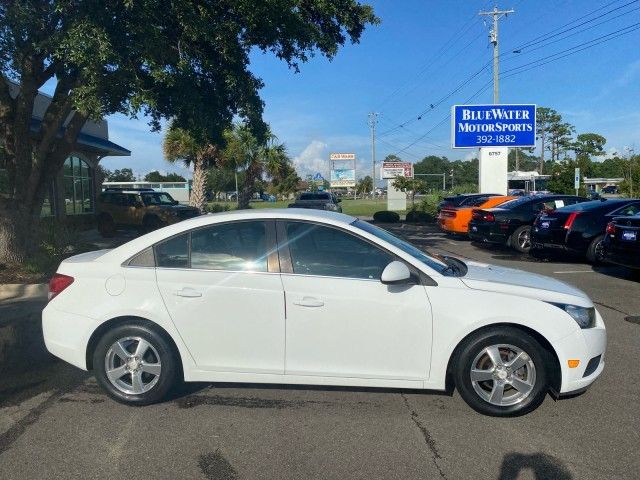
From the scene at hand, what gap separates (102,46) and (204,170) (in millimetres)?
22146

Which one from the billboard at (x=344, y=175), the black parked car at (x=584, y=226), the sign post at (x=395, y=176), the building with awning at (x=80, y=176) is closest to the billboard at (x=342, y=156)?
the billboard at (x=344, y=175)

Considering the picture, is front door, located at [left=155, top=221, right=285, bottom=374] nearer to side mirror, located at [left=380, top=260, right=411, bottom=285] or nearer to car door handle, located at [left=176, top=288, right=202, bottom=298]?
car door handle, located at [left=176, top=288, right=202, bottom=298]

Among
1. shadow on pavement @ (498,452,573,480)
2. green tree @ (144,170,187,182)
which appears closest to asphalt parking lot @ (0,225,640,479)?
shadow on pavement @ (498,452,573,480)

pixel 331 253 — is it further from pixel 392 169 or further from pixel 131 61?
pixel 392 169

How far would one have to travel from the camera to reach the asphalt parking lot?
350 cm

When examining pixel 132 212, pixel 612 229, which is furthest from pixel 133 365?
pixel 132 212

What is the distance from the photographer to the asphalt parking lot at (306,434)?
3496 millimetres

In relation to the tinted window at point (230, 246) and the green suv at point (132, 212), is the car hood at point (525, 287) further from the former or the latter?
the green suv at point (132, 212)

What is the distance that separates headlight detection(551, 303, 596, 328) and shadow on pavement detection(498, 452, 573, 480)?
108 cm

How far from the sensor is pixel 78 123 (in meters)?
10.6

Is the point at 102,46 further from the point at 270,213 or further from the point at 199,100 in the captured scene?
the point at 270,213

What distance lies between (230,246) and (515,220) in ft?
37.7

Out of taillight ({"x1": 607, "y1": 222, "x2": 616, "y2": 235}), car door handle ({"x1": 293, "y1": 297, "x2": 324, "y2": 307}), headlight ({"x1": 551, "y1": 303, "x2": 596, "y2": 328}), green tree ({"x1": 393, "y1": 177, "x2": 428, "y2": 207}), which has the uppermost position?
green tree ({"x1": 393, "y1": 177, "x2": 428, "y2": 207})

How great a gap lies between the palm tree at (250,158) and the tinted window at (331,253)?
27.1 meters
